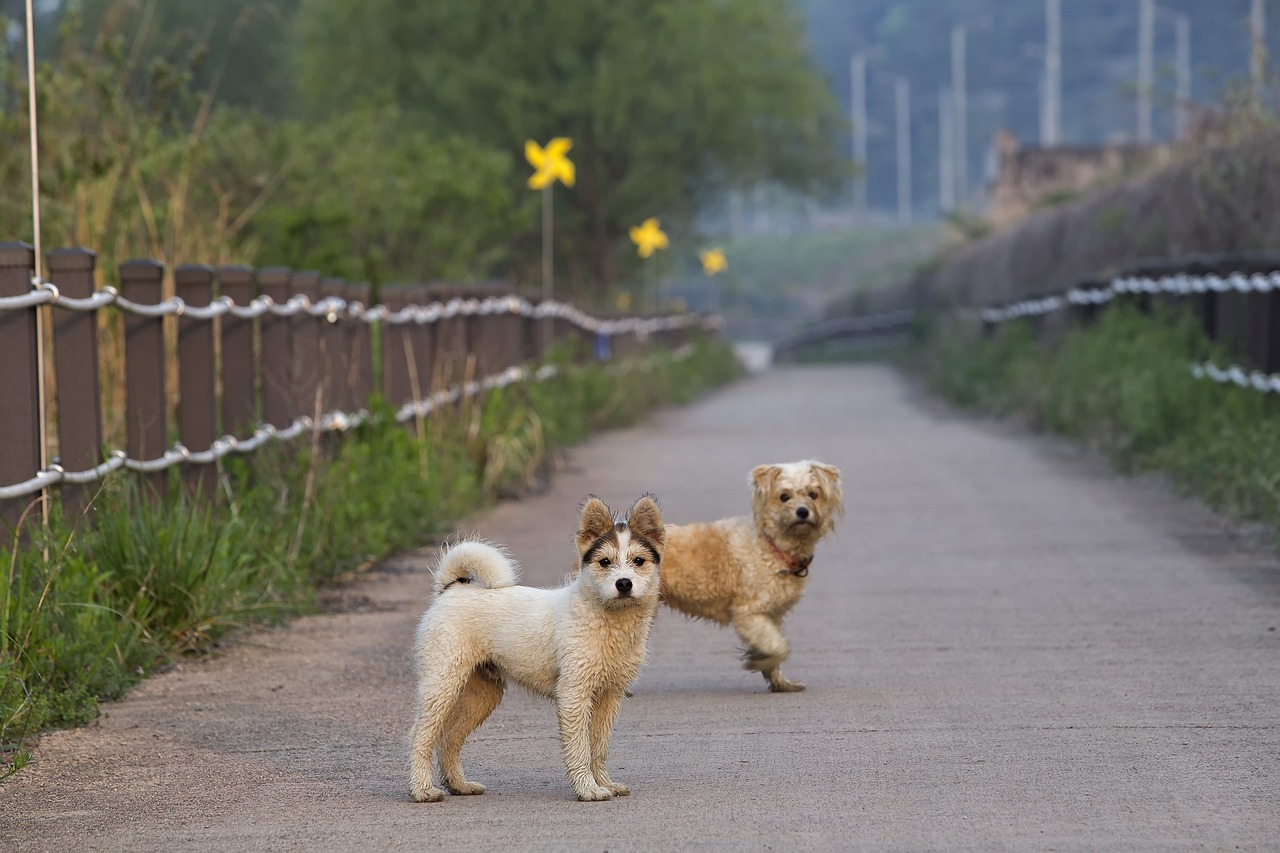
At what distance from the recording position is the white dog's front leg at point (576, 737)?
19.1ft

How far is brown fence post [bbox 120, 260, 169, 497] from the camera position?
31.1 ft

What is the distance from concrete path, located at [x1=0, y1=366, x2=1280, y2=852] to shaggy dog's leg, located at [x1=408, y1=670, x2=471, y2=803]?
9cm

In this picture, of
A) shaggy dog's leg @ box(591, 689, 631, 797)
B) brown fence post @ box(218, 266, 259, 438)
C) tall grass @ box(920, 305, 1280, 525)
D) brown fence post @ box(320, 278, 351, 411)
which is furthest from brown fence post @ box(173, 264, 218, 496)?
tall grass @ box(920, 305, 1280, 525)

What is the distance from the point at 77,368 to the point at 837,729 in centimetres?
385

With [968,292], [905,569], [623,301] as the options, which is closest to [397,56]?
[623,301]

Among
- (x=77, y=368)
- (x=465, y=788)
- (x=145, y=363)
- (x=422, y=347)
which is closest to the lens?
(x=465, y=788)

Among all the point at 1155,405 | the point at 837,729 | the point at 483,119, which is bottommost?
the point at 837,729

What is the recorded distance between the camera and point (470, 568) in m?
6.10

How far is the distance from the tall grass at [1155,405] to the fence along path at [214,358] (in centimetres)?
503

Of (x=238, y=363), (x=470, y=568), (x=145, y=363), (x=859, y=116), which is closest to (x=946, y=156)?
(x=859, y=116)

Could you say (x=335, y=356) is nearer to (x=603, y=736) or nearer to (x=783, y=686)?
(x=783, y=686)

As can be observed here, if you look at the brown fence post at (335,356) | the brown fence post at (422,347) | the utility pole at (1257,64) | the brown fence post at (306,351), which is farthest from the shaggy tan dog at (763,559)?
the utility pole at (1257,64)

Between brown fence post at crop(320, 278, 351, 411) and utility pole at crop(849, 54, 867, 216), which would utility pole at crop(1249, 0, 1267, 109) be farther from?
utility pole at crop(849, 54, 867, 216)

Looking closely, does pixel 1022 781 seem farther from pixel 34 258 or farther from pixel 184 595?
pixel 34 258
